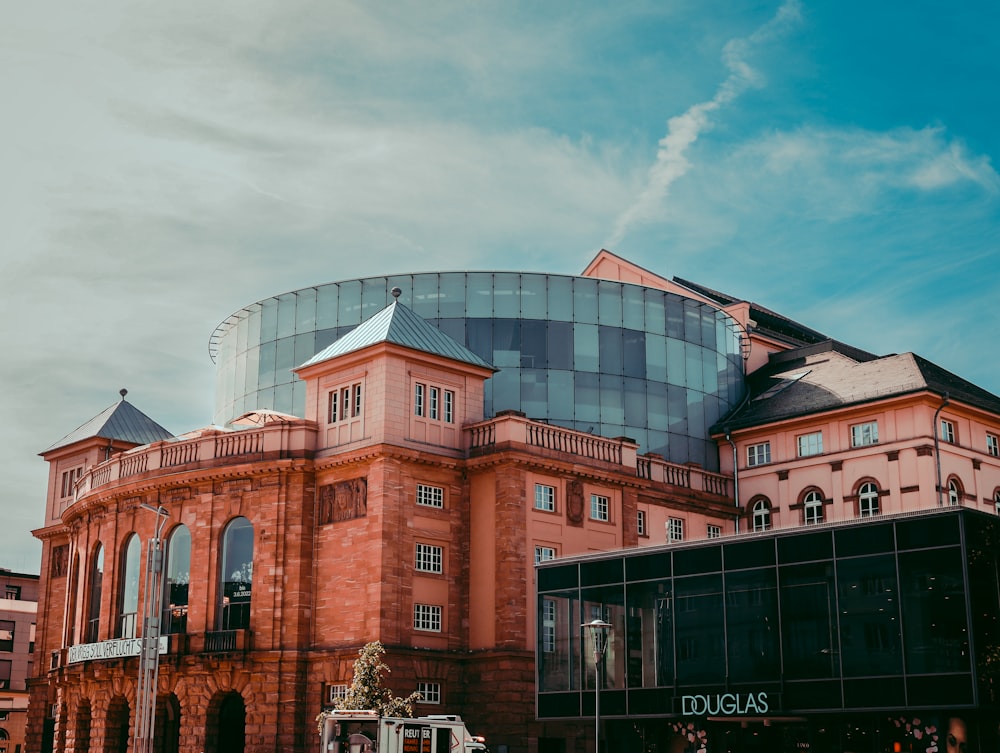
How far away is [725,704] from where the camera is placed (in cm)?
4647

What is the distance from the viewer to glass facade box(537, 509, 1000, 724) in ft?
137

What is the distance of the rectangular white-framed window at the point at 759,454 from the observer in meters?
72.6

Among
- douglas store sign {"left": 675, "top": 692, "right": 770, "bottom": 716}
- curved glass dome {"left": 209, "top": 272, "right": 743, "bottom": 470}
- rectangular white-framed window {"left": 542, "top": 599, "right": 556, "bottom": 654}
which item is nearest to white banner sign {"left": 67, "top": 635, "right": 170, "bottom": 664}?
curved glass dome {"left": 209, "top": 272, "right": 743, "bottom": 470}

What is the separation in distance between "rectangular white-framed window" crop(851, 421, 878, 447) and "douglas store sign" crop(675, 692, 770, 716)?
79.6ft

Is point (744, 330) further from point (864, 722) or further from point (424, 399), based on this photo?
point (864, 722)

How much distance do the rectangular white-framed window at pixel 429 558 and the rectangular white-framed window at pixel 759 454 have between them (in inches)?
832

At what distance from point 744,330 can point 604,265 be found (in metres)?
10.8

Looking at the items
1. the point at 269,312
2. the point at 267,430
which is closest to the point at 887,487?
the point at 267,430

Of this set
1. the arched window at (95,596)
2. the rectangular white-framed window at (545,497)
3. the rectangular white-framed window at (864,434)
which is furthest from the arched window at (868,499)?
the arched window at (95,596)

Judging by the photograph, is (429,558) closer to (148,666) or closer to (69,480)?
(148,666)

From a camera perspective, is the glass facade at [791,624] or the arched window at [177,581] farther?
the arched window at [177,581]

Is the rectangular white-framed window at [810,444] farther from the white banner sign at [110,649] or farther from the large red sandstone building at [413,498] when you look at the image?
the white banner sign at [110,649]

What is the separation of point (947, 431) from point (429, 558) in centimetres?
2646

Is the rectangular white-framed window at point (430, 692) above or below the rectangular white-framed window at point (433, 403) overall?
below
